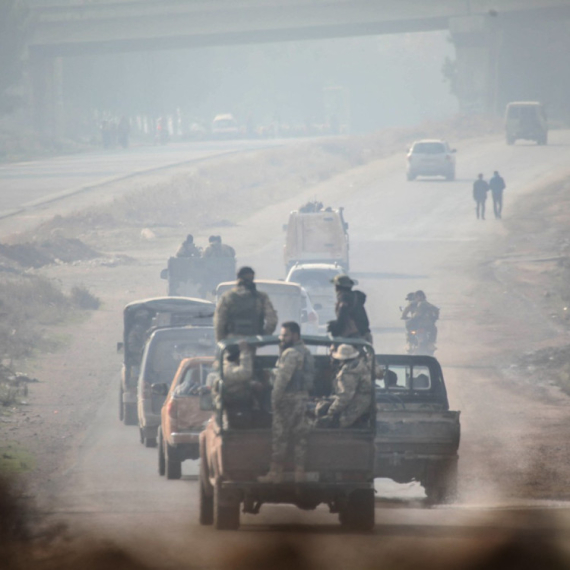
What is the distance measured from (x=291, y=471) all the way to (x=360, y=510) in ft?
2.80

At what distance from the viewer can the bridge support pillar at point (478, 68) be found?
77750 millimetres

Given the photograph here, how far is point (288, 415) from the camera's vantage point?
33.1 feet

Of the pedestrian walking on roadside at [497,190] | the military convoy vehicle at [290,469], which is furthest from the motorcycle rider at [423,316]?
the pedestrian walking on roadside at [497,190]

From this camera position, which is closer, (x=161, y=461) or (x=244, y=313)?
(x=244, y=313)

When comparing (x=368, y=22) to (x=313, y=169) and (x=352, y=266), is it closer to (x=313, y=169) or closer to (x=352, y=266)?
(x=313, y=169)

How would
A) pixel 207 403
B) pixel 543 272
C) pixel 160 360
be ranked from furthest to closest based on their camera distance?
1. pixel 543 272
2. pixel 160 360
3. pixel 207 403

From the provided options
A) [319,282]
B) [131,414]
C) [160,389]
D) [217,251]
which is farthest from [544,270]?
[160,389]

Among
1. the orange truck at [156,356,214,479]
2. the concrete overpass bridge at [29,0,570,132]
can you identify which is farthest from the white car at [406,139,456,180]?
the orange truck at [156,356,214,479]

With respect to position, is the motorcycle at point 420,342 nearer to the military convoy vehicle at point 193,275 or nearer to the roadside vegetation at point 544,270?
the roadside vegetation at point 544,270

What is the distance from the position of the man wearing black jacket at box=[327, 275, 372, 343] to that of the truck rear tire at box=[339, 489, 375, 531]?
260 cm

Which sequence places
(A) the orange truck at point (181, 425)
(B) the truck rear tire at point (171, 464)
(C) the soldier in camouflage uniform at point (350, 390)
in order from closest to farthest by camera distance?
1. (C) the soldier in camouflage uniform at point (350, 390)
2. (A) the orange truck at point (181, 425)
3. (B) the truck rear tire at point (171, 464)

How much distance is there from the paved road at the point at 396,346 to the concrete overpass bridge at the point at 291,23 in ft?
35.7

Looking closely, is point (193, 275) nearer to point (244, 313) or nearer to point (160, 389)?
point (160, 389)

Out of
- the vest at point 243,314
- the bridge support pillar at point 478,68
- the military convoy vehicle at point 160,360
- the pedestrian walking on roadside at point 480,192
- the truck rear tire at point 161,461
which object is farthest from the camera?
the bridge support pillar at point 478,68
